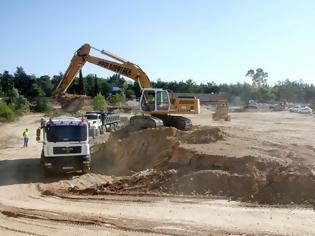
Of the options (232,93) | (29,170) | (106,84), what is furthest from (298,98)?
(29,170)

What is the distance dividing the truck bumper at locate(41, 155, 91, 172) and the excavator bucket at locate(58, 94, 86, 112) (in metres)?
10.5

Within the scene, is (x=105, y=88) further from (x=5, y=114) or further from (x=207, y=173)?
(x=207, y=173)

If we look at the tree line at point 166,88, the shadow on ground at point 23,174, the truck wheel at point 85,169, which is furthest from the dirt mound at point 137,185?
the tree line at point 166,88

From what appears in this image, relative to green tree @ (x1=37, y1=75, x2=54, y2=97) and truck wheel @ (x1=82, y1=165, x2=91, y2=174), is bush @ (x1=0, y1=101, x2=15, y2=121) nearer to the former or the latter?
truck wheel @ (x1=82, y1=165, x2=91, y2=174)

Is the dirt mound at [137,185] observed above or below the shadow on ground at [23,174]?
above

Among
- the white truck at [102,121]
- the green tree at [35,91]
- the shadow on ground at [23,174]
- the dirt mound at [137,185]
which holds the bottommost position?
the shadow on ground at [23,174]

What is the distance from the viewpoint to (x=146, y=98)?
24.5m

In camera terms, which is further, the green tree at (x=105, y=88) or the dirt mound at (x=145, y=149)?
the green tree at (x=105, y=88)

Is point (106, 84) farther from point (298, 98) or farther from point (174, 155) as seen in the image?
point (174, 155)

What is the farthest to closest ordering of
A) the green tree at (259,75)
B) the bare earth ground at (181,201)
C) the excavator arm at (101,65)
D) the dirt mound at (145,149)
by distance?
the green tree at (259,75)
the excavator arm at (101,65)
the dirt mound at (145,149)
the bare earth ground at (181,201)

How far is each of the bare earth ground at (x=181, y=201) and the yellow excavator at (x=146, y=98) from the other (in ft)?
10.4

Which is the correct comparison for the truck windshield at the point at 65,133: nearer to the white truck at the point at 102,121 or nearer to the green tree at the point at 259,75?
the white truck at the point at 102,121

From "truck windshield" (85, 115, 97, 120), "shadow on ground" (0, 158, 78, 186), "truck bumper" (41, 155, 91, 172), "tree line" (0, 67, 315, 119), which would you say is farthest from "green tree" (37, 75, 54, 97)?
"truck bumper" (41, 155, 91, 172)

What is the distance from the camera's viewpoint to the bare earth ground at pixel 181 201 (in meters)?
11.4
